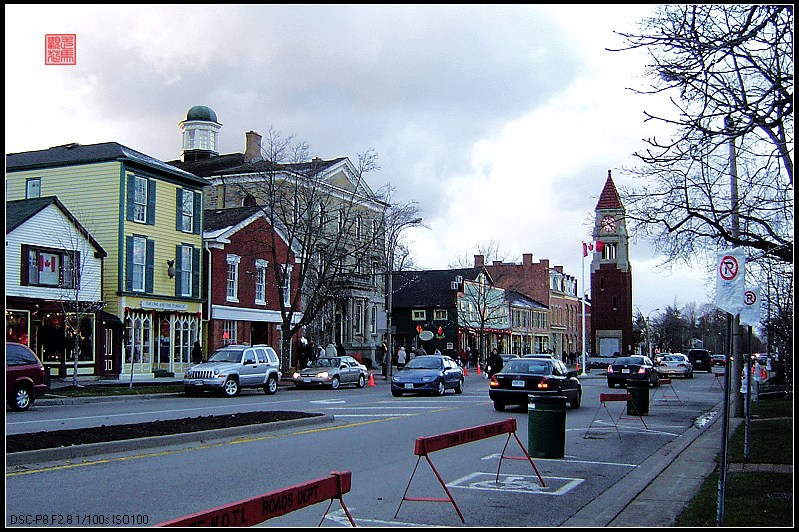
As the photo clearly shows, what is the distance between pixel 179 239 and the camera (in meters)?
41.8

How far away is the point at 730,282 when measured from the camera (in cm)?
870

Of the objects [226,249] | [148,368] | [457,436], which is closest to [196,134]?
[226,249]

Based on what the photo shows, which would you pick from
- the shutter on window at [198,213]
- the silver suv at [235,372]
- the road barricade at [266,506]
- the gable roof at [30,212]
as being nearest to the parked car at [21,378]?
the silver suv at [235,372]

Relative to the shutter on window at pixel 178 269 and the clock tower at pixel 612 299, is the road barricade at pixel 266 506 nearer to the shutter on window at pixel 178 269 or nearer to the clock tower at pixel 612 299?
the shutter on window at pixel 178 269

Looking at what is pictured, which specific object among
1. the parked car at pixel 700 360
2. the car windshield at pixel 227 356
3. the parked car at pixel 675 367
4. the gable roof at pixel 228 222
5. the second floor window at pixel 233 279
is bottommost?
the parked car at pixel 700 360

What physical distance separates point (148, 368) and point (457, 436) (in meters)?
32.1

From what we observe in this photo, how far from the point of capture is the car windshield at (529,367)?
23.1 meters

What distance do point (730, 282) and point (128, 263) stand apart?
33.5 metres

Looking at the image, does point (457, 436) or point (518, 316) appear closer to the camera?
point (457, 436)

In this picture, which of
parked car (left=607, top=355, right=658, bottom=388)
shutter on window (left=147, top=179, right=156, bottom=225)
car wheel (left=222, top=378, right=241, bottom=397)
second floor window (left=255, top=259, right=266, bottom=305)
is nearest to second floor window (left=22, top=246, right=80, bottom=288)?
shutter on window (left=147, top=179, right=156, bottom=225)

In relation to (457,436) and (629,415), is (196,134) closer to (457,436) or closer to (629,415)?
(629,415)

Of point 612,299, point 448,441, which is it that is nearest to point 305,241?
point 448,441

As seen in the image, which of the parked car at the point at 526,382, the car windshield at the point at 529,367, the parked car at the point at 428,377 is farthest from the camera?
the parked car at the point at 428,377

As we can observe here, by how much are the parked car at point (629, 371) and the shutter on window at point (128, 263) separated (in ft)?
73.9
